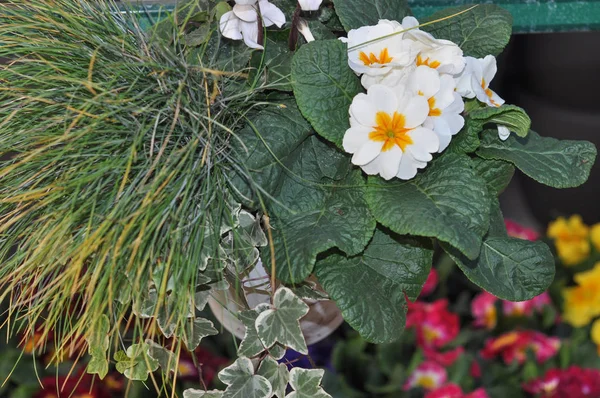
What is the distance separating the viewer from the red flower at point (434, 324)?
155 cm

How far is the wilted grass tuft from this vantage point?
70cm

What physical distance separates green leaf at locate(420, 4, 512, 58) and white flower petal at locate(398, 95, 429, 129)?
0.18 metres

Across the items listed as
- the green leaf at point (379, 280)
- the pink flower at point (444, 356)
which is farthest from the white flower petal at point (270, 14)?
the pink flower at point (444, 356)

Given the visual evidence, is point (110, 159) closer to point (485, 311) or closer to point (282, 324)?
point (282, 324)

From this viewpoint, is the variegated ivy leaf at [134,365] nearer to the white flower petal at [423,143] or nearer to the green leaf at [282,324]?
the green leaf at [282,324]

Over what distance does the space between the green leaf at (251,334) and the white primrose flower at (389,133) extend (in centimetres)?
19

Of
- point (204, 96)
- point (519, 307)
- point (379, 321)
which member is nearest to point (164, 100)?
point (204, 96)

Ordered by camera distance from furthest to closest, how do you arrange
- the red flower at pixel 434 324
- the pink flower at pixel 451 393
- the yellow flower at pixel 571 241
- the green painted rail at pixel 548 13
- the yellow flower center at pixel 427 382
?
the yellow flower at pixel 571 241 → the red flower at pixel 434 324 → the yellow flower center at pixel 427 382 → the pink flower at pixel 451 393 → the green painted rail at pixel 548 13

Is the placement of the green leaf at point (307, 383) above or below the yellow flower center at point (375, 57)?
below

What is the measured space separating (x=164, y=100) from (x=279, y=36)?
18 cm

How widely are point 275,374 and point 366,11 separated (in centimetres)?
41

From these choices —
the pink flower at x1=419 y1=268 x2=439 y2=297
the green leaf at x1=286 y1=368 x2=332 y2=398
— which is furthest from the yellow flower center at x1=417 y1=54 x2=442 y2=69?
the pink flower at x1=419 y1=268 x2=439 y2=297

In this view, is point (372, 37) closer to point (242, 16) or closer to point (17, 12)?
point (242, 16)

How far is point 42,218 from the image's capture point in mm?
721
